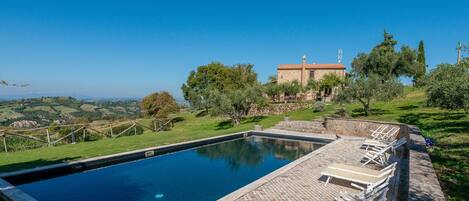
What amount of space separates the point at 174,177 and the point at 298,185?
14.1ft

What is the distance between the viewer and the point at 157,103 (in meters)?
36.1

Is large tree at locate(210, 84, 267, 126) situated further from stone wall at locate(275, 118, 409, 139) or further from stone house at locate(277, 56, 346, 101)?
stone house at locate(277, 56, 346, 101)

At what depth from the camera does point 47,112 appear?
32.1 m

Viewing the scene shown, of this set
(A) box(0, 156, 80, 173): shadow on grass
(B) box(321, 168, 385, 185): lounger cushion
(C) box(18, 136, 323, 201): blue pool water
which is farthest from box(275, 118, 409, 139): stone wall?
(A) box(0, 156, 80, 173): shadow on grass

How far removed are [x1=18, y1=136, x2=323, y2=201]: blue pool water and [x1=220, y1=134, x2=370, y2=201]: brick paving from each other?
4.12 ft

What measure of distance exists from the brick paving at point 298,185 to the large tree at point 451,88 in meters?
4.70

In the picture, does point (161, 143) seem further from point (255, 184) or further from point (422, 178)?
point (422, 178)

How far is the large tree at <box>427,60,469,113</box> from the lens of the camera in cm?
998

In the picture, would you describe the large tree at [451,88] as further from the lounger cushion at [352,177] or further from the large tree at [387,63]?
the large tree at [387,63]

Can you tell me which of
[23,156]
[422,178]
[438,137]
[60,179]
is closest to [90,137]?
[23,156]

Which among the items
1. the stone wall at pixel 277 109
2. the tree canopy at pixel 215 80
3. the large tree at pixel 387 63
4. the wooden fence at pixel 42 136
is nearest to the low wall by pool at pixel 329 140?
the wooden fence at pixel 42 136

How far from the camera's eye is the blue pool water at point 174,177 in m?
7.34

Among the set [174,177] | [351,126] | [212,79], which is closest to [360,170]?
[174,177]

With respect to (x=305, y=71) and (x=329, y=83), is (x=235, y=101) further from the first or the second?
(x=305, y=71)
